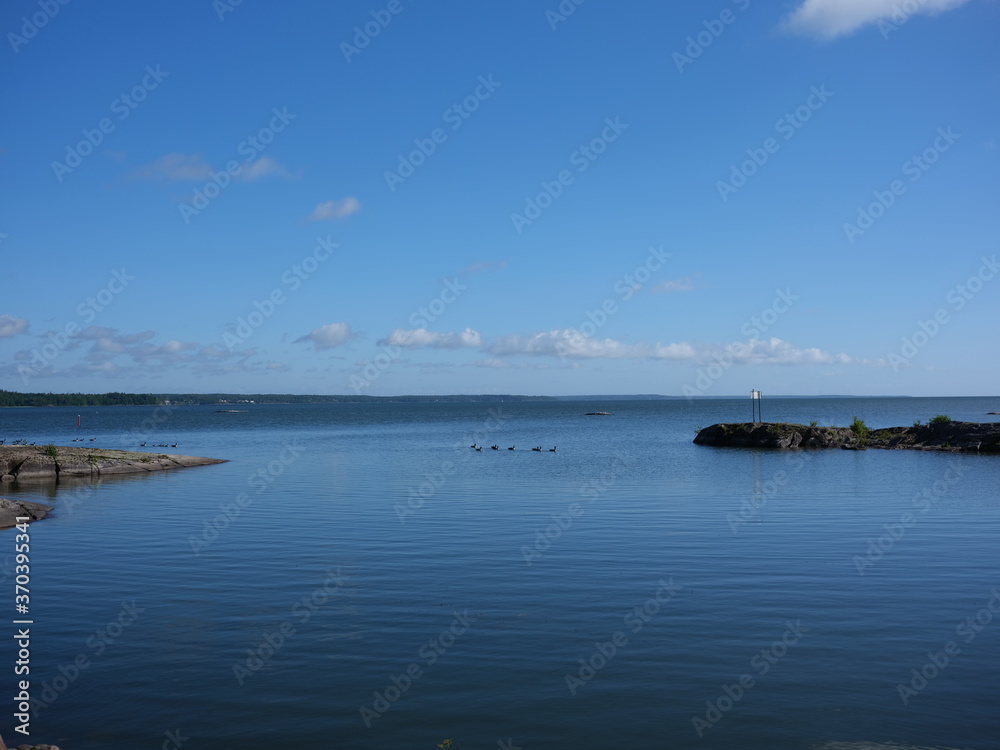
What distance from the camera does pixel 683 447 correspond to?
236ft

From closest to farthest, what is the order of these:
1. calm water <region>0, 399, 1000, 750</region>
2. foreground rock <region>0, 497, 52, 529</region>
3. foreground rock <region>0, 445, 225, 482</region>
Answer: calm water <region>0, 399, 1000, 750</region>
foreground rock <region>0, 497, 52, 529</region>
foreground rock <region>0, 445, 225, 482</region>

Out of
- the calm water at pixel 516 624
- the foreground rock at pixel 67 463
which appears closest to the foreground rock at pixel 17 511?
the calm water at pixel 516 624

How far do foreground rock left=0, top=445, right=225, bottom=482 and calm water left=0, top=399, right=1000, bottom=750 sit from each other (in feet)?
43.4

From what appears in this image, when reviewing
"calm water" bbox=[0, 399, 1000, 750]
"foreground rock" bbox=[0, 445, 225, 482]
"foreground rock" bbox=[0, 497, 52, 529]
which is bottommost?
"calm water" bbox=[0, 399, 1000, 750]

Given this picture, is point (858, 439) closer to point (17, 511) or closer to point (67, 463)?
point (67, 463)

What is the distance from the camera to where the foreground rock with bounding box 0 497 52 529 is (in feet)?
90.7

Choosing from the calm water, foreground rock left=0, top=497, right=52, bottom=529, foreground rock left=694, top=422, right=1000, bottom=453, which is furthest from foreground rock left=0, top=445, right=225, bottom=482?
foreground rock left=694, top=422, right=1000, bottom=453

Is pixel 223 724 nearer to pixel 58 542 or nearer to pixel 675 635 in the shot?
pixel 675 635

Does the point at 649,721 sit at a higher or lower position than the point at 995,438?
lower

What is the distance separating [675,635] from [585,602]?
9.24 ft

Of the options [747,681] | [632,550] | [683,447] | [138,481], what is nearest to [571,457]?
[683,447]

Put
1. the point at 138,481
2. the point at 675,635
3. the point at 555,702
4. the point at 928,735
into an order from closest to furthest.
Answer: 1. the point at 928,735
2. the point at 555,702
3. the point at 675,635
4. the point at 138,481

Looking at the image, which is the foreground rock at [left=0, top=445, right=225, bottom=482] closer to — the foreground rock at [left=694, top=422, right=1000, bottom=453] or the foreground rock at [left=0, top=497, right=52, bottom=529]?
the foreground rock at [left=0, top=497, right=52, bottom=529]

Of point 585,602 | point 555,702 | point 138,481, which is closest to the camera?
point 555,702
